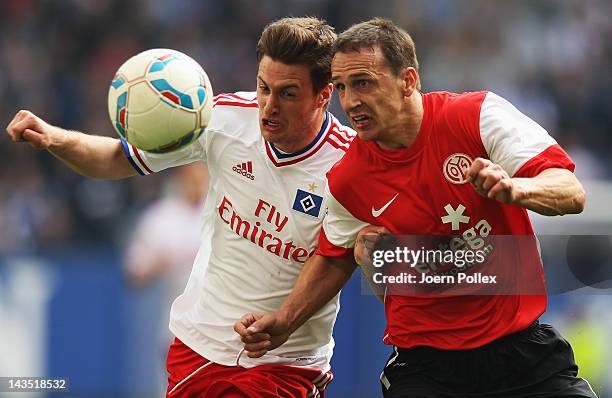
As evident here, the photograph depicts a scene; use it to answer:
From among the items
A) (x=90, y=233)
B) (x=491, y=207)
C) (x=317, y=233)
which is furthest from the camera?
(x=90, y=233)

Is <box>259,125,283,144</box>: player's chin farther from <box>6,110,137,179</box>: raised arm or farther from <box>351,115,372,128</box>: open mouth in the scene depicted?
<box>6,110,137,179</box>: raised arm

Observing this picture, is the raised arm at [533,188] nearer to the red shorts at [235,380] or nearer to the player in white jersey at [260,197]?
the player in white jersey at [260,197]

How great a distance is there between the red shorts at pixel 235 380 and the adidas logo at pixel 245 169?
3.08ft

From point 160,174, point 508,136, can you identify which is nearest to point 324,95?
point 508,136

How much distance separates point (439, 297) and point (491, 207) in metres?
0.46

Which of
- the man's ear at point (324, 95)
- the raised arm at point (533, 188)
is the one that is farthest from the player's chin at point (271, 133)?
the raised arm at point (533, 188)

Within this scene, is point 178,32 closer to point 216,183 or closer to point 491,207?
point 216,183

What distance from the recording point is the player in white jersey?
4.87m

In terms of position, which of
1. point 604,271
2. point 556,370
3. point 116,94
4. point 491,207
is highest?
point 116,94

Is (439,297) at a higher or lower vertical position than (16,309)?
higher

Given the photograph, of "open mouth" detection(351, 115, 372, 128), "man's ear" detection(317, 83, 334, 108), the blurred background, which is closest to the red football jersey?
"open mouth" detection(351, 115, 372, 128)

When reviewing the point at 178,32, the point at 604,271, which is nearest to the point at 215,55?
the point at 178,32

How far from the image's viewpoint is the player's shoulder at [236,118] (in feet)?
16.8

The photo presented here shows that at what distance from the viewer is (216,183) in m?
5.20
